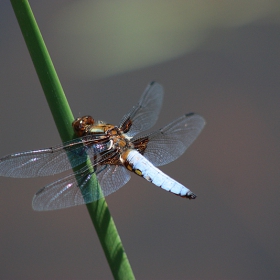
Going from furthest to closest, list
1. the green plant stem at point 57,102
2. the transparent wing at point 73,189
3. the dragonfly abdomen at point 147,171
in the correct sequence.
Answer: the dragonfly abdomen at point 147,171, the transparent wing at point 73,189, the green plant stem at point 57,102

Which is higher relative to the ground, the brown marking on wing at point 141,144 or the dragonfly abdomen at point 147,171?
the brown marking on wing at point 141,144

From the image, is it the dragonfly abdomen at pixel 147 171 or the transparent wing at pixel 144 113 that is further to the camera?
the transparent wing at pixel 144 113

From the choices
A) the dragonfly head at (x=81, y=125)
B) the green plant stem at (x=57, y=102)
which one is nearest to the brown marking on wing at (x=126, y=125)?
the dragonfly head at (x=81, y=125)

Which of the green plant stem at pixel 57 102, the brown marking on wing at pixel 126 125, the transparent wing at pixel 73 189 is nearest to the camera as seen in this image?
the green plant stem at pixel 57 102

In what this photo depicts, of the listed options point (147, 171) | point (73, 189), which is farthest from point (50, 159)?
point (147, 171)

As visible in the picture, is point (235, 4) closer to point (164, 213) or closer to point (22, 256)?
point (164, 213)

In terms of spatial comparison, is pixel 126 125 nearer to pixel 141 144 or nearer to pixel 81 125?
pixel 141 144

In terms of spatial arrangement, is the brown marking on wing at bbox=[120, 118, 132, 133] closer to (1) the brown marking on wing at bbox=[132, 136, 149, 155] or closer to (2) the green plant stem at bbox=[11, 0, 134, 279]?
(1) the brown marking on wing at bbox=[132, 136, 149, 155]

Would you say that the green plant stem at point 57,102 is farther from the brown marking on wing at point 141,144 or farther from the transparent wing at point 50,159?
the brown marking on wing at point 141,144

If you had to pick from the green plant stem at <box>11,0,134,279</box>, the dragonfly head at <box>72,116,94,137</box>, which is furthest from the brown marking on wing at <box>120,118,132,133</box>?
the green plant stem at <box>11,0,134,279</box>
